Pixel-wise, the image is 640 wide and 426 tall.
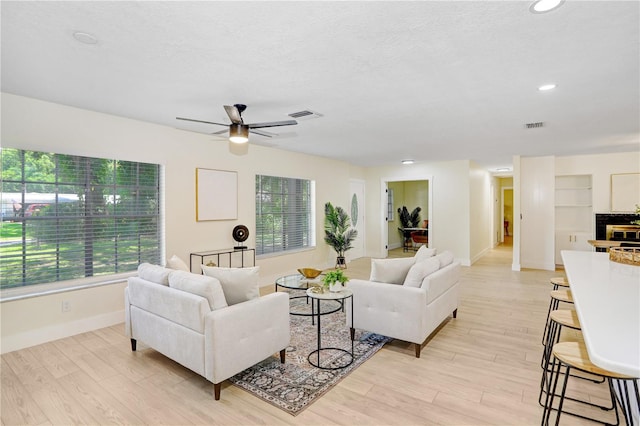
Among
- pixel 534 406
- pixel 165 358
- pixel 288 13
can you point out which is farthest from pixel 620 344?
pixel 165 358

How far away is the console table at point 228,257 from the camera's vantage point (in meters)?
4.92

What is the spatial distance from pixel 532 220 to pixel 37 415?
27.7 ft

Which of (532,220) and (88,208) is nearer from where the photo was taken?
(88,208)

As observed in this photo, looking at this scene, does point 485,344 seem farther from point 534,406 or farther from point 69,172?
point 69,172

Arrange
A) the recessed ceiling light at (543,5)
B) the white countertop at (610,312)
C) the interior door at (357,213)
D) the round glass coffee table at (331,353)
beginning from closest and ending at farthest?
the white countertop at (610,312) < the recessed ceiling light at (543,5) < the round glass coffee table at (331,353) < the interior door at (357,213)

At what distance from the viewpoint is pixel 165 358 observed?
3.15m

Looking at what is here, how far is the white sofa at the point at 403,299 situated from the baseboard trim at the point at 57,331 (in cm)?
291

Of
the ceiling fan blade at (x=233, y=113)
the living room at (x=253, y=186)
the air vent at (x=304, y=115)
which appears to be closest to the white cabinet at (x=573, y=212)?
the living room at (x=253, y=186)

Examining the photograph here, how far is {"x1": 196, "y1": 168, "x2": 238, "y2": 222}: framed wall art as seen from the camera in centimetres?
502

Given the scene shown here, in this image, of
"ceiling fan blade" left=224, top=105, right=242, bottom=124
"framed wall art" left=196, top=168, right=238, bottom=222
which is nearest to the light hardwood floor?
"framed wall art" left=196, top=168, right=238, bottom=222

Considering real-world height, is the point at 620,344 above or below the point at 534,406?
above

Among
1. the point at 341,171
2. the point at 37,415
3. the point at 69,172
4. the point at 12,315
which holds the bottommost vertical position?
the point at 37,415

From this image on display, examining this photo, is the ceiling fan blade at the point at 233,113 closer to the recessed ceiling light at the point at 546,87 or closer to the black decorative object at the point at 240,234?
the black decorative object at the point at 240,234

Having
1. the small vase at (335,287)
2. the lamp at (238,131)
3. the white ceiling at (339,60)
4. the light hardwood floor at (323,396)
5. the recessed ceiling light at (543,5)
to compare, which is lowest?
the light hardwood floor at (323,396)
